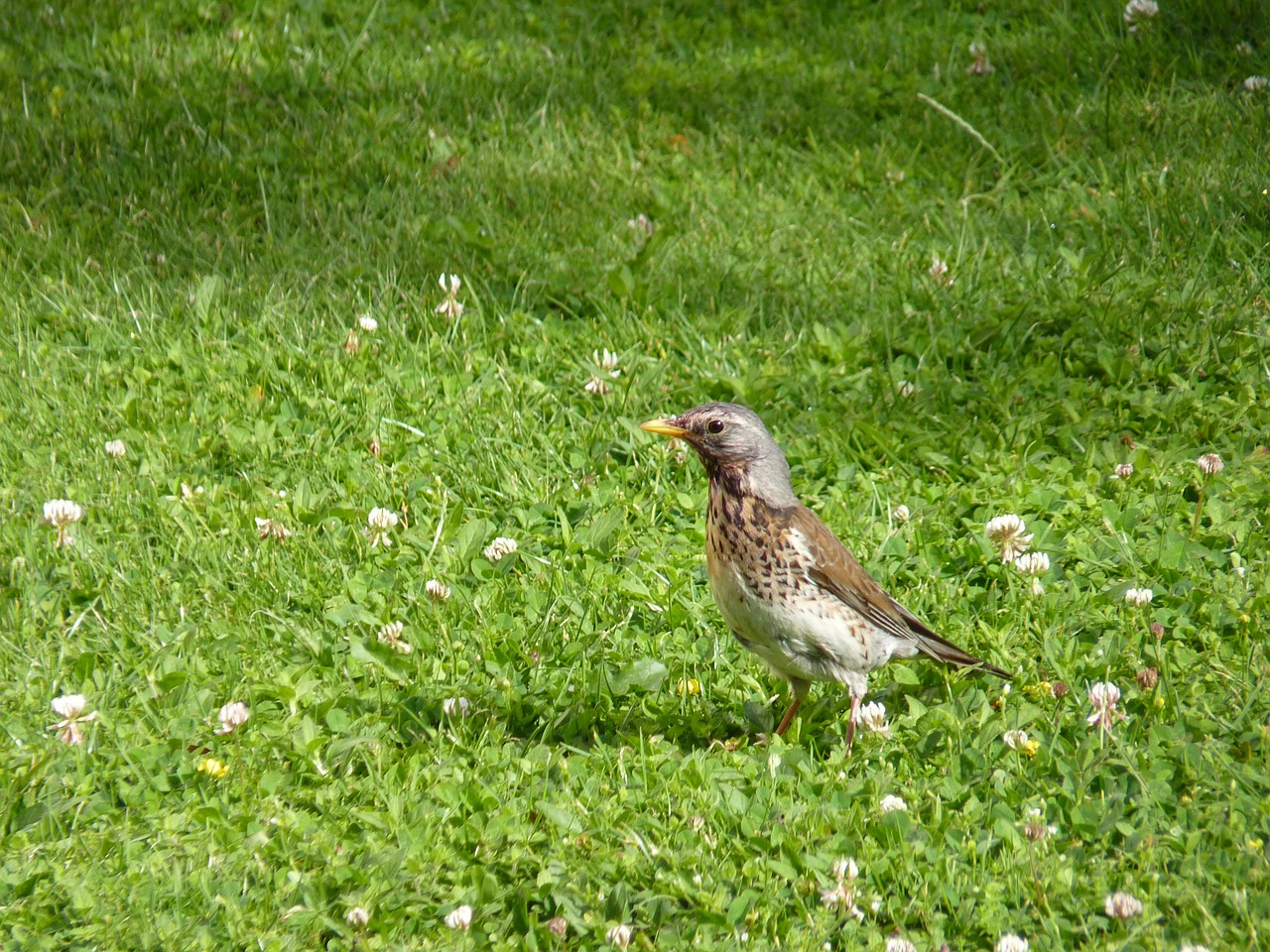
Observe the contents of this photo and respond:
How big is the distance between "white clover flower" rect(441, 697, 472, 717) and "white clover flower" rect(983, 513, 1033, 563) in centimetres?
216

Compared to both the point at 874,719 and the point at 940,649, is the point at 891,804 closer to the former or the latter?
the point at 874,719

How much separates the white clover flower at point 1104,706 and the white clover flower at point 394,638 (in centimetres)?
237

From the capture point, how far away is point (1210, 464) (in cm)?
566

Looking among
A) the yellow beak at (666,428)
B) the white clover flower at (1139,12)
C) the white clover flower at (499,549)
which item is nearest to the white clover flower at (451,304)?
the white clover flower at (499,549)

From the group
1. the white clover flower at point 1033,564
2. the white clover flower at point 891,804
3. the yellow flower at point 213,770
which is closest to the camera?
the white clover flower at point 891,804

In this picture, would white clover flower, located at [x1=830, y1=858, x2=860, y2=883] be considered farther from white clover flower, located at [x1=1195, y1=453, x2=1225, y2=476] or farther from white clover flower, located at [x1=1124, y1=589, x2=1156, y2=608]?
white clover flower, located at [x1=1195, y1=453, x2=1225, y2=476]

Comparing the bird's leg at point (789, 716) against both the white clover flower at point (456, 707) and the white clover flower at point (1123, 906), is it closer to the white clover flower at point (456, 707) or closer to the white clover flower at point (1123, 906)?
the white clover flower at point (456, 707)

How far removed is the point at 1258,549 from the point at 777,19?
220 inches

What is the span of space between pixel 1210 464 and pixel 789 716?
2205 mm

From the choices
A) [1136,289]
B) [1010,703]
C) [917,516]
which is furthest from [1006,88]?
[1010,703]

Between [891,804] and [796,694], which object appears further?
[796,694]

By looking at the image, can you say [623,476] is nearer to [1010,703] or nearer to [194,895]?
[1010,703]

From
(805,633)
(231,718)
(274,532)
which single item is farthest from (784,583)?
(274,532)

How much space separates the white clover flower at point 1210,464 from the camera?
18.6ft
